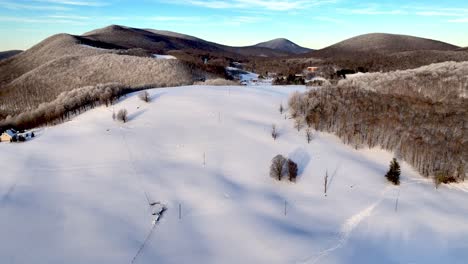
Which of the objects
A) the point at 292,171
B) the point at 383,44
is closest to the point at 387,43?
the point at 383,44

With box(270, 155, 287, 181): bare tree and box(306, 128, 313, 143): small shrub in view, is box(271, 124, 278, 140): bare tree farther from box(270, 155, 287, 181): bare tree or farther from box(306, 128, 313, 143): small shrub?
box(270, 155, 287, 181): bare tree

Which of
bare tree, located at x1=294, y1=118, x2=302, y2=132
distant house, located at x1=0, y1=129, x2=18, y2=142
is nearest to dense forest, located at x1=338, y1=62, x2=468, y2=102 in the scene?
bare tree, located at x1=294, y1=118, x2=302, y2=132

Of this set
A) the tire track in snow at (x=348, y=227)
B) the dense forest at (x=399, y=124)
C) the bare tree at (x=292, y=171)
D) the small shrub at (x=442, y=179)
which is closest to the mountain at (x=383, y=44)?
the dense forest at (x=399, y=124)

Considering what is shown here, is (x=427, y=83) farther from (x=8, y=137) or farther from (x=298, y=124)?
(x=8, y=137)

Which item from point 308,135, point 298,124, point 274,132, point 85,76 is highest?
point 85,76

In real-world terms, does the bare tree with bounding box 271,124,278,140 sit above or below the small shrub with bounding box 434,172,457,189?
above
